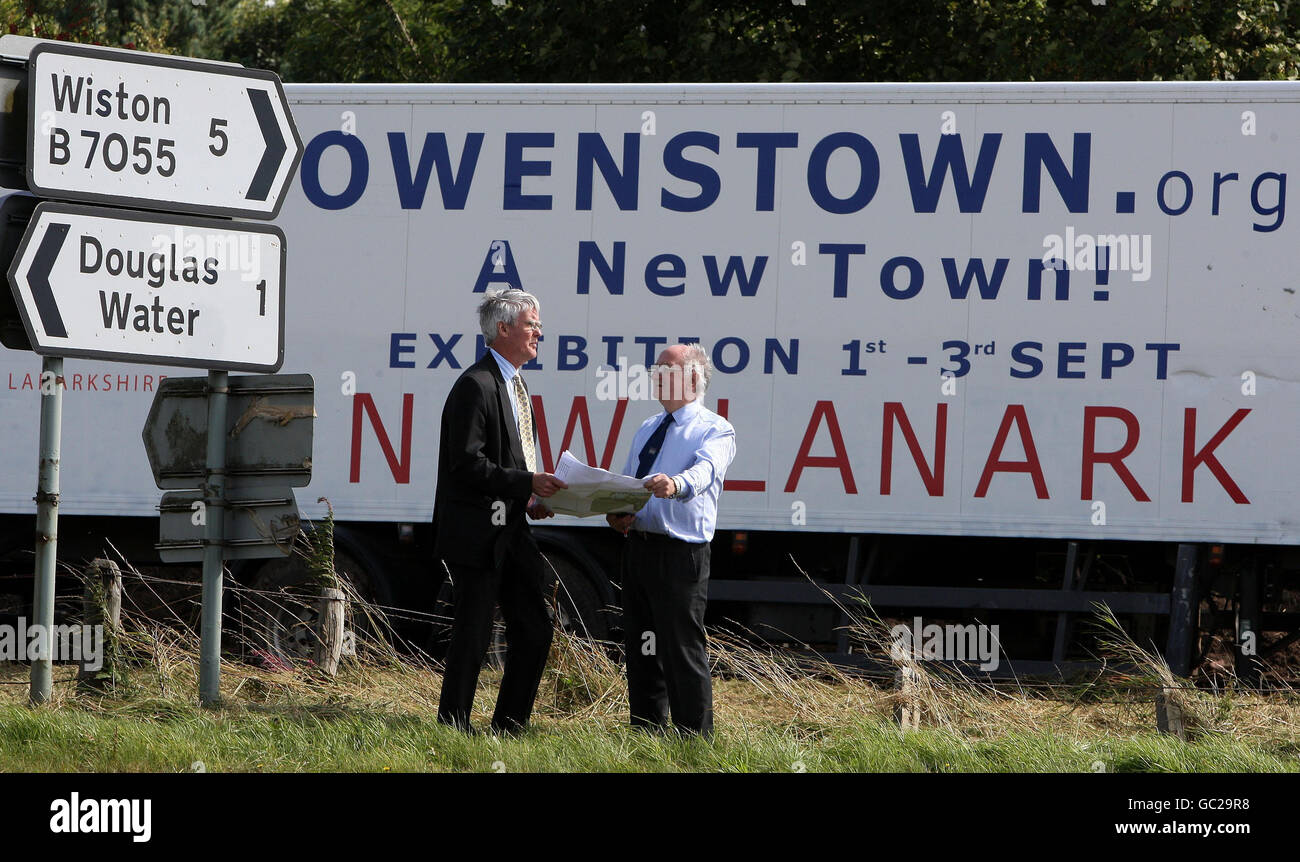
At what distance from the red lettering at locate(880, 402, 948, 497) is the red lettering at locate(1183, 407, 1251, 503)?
1300 millimetres

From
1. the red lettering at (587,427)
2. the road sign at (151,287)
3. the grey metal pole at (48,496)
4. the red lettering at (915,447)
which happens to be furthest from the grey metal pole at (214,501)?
the red lettering at (915,447)

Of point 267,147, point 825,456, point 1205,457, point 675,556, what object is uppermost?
point 267,147

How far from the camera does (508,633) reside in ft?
20.1

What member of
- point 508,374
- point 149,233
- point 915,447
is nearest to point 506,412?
point 508,374

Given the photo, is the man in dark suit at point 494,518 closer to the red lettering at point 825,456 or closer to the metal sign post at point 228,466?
the metal sign post at point 228,466

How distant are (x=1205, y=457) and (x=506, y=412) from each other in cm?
412

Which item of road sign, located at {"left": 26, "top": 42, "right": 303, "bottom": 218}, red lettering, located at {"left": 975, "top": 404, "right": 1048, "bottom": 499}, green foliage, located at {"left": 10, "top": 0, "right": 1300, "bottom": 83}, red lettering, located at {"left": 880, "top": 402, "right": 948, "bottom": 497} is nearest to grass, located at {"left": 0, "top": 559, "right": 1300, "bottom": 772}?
red lettering, located at {"left": 880, "top": 402, "right": 948, "bottom": 497}

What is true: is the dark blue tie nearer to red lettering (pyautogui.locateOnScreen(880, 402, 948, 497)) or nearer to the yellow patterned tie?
the yellow patterned tie

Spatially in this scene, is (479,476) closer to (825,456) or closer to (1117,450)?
(825,456)

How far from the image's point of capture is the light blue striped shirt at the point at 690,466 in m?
5.93

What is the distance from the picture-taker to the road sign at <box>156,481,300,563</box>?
599 cm

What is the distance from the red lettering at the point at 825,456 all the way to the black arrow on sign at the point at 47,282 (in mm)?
4161

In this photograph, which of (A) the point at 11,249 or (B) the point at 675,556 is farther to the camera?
(B) the point at 675,556

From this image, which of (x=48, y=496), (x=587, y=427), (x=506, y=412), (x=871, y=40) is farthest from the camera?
(x=871, y=40)
